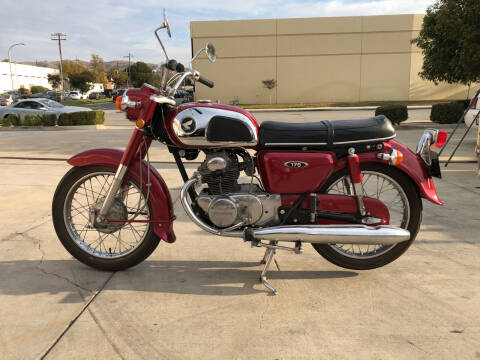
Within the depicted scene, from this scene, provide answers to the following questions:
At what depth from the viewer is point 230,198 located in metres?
2.91

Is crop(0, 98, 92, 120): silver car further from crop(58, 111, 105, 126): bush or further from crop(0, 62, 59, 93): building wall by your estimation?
crop(0, 62, 59, 93): building wall

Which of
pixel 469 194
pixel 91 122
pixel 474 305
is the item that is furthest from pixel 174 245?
pixel 91 122

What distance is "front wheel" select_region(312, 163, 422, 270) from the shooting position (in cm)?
299

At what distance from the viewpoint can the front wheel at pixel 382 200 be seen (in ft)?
9.82

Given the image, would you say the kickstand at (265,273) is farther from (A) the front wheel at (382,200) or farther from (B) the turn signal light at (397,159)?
(B) the turn signal light at (397,159)

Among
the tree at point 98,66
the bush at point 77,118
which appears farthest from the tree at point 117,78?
the bush at point 77,118

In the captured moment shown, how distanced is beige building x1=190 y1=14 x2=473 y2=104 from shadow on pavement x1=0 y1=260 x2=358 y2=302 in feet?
112

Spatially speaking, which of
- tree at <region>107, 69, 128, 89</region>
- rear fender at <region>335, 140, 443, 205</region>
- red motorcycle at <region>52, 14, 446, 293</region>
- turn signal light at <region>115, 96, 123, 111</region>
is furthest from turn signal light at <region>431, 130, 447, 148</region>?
tree at <region>107, 69, 128, 89</region>

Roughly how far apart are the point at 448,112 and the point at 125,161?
1516 cm

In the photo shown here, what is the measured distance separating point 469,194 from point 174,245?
13.1 feet

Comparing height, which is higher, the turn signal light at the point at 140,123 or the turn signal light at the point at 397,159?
the turn signal light at the point at 140,123

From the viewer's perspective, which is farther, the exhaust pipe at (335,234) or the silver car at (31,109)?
the silver car at (31,109)

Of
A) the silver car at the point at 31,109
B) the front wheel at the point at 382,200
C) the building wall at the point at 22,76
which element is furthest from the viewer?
the building wall at the point at 22,76

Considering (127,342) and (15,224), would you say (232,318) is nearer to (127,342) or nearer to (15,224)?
(127,342)
